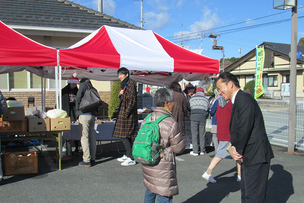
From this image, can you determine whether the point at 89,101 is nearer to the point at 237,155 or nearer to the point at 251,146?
the point at 237,155

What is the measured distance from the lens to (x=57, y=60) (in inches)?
216

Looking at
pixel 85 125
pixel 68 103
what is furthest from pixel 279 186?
pixel 68 103

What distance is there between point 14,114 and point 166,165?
3366 millimetres

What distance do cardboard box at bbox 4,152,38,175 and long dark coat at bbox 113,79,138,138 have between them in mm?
1638

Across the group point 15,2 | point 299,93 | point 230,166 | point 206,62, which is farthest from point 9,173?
point 299,93

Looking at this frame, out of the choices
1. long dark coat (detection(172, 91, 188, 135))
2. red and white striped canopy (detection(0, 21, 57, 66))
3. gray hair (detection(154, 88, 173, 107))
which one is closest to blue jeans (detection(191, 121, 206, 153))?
long dark coat (detection(172, 91, 188, 135))

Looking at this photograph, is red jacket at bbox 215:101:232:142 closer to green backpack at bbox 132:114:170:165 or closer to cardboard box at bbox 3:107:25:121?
green backpack at bbox 132:114:170:165

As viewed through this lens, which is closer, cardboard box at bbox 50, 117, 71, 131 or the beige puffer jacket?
the beige puffer jacket

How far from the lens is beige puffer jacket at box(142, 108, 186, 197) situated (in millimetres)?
2741

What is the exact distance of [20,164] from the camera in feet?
16.4

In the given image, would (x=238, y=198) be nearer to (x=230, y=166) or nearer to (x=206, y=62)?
(x=230, y=166)

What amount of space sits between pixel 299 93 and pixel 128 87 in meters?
27.2

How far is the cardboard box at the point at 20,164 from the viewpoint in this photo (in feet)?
16.2

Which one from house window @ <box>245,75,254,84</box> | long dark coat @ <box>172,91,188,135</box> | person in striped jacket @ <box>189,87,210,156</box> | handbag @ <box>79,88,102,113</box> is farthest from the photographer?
house window @ <box>245,75,254,84</box>
